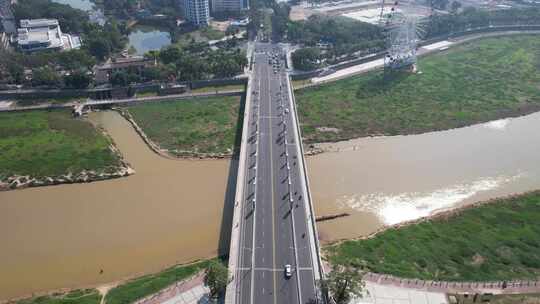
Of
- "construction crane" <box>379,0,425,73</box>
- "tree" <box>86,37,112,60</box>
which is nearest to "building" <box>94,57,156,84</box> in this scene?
"tree" <box>86,37,112,60</box>

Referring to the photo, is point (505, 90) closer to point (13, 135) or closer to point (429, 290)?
point (429, 290)

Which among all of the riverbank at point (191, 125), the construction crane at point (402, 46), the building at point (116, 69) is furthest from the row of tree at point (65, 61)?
the construction crane at point (402, 46)

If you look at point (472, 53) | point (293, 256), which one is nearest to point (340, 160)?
point (293, 256)

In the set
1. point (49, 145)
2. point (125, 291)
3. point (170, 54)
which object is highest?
point (170, 54)

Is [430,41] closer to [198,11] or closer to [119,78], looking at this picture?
[198,11]

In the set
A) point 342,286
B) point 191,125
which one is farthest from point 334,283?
point 191,125
